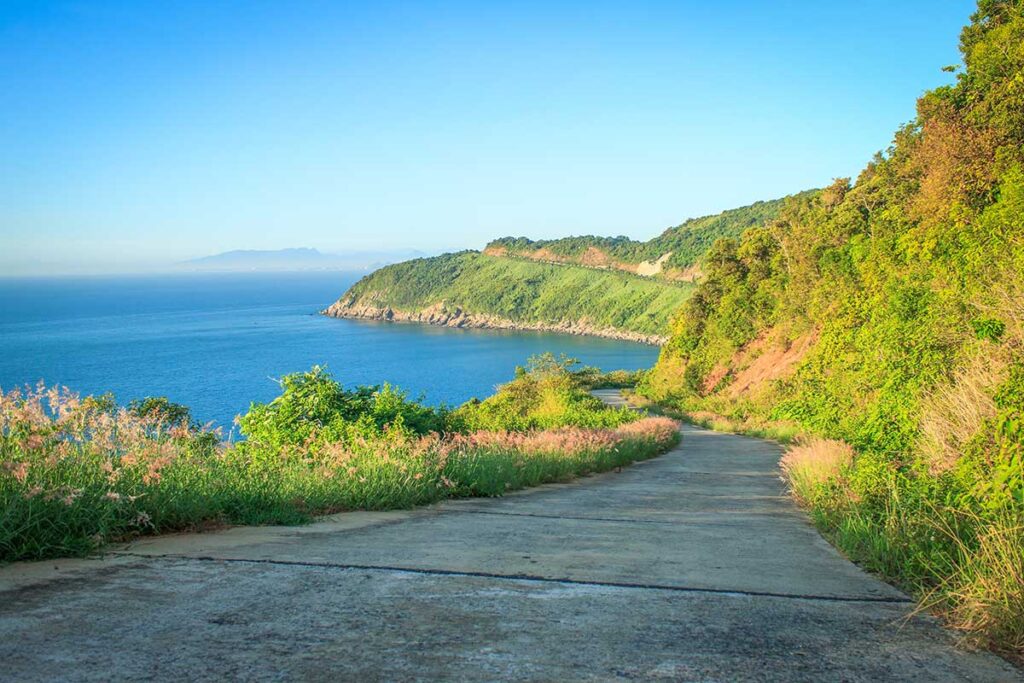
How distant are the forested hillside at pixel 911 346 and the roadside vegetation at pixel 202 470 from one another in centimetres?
366

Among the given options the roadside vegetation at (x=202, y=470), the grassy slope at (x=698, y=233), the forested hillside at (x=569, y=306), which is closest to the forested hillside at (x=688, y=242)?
the grassy slope at (x=698, y=233)

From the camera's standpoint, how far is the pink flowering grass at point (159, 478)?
4.92 m

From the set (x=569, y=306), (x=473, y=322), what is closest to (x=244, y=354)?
(x=473, y=322)

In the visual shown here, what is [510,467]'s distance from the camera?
999 cm

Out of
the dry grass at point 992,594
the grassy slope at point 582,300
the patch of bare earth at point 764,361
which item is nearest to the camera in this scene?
the dry grass at point 992,594

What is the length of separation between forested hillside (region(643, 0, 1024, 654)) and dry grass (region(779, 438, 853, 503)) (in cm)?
3

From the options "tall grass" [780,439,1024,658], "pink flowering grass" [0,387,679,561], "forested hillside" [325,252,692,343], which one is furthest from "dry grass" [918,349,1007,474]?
"forested hillside" [325,252,692,343]

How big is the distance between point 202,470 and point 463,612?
341cm

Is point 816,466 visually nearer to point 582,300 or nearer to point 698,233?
point 582,300

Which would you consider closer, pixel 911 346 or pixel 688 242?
pixel 911 346

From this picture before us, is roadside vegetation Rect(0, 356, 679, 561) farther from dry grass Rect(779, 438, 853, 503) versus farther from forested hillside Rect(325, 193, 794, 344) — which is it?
forested hillside Rect(325, 193, 794, 344)

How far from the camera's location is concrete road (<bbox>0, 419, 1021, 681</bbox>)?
3.34 m

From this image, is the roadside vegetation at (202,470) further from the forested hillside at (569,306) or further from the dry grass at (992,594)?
the forested hillside at (569,306)

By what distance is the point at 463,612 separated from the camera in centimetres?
404
